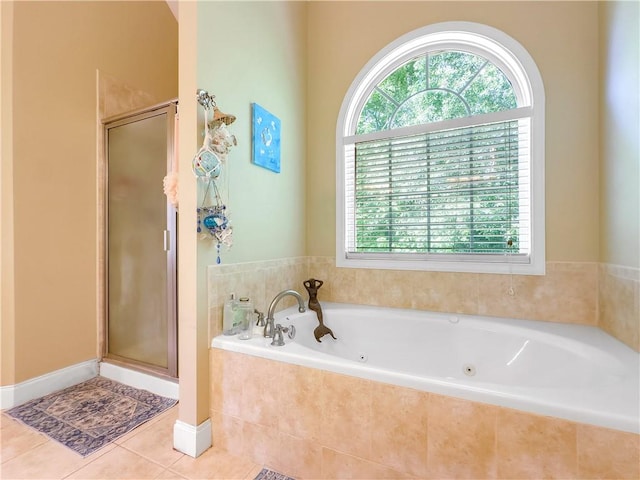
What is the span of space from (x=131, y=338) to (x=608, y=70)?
3.30m

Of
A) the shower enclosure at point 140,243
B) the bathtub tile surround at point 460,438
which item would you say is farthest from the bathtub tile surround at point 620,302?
the shower enclosure at point 140,243

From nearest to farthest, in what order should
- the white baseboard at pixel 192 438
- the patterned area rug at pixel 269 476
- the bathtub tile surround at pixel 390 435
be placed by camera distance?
the bathtub tile surround at pixel 390 435, the patterned area rug at pixel 269 476, the white baseboard at pixel 192 438

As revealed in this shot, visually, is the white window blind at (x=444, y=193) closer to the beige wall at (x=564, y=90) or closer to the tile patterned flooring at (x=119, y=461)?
the beige wall at (x=564, y=90)

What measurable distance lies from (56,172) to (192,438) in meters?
1.91

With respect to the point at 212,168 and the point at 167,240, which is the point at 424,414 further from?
the point at 167,240

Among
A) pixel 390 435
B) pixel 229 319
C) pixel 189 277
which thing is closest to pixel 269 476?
pixel 390 435

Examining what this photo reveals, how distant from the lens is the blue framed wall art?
172cm

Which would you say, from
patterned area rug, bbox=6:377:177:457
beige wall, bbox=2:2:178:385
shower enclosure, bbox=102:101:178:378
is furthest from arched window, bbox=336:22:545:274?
beige wall, bbox=2:2:178:385

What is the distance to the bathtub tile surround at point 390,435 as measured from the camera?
82cm

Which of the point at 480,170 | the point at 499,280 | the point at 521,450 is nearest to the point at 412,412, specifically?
the point at 521,450

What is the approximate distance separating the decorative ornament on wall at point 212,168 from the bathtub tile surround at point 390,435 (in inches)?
23.2

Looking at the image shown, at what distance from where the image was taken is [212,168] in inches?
52.3

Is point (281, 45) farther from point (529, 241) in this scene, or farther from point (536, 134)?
point (529, 241)

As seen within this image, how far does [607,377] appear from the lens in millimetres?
1109
